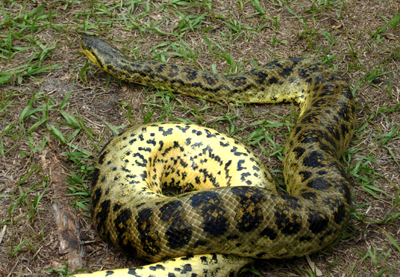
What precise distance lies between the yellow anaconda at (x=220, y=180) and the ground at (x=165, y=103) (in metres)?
0.27

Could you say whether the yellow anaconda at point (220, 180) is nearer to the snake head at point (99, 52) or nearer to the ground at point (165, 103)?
the snake head at point (99, 52)

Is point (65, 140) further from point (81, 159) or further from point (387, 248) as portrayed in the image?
point (387, 248)

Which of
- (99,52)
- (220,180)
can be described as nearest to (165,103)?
(99,52)

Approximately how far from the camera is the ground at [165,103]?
403 cm

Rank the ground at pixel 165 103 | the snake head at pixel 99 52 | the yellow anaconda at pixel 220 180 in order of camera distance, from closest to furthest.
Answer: the yellow anaconda at pixel 220 180
the ground at pixel 165 103
the snake head at pixel 99 52

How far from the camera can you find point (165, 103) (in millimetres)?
5664

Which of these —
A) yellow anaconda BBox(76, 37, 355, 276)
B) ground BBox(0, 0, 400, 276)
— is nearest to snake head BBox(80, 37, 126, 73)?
yellow anaconda BBox(76, 37, 355, 276)

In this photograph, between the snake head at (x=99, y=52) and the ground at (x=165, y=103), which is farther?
the snake head at (x=99, y=52)

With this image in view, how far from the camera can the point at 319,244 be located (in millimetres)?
3781

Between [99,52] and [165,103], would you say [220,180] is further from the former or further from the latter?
[99,52]

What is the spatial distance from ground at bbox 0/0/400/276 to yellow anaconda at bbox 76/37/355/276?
27cm

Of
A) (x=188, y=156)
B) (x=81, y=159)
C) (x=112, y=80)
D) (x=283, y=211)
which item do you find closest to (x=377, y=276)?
(x=283, y=211)

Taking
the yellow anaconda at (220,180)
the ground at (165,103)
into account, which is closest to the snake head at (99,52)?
the yellow anaconda at (220,180)

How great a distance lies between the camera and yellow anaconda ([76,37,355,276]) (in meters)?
3.50
